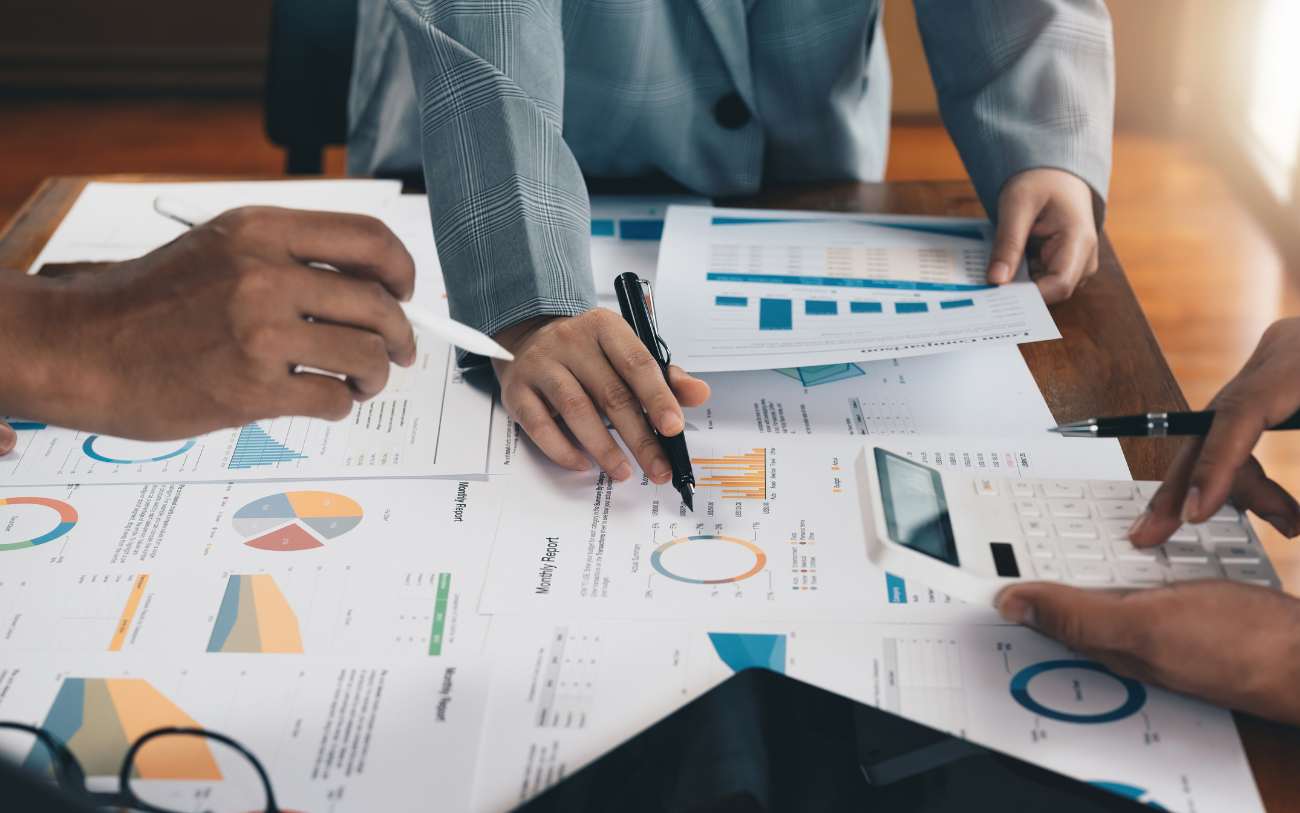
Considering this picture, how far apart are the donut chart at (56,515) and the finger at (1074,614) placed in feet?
1.82

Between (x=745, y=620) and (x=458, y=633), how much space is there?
16 centimetres

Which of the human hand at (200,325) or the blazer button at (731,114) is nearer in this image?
the human hand at (200,325)

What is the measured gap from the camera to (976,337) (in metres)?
0.85

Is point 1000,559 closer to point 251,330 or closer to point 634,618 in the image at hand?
point 634,618

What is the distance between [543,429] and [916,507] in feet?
0.83

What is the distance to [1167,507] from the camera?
630 mm

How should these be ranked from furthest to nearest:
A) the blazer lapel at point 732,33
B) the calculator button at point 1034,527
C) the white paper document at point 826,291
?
the blazer lapel at point 732,33
the white paper document at point 826,291
the calculator button at point 1034,527

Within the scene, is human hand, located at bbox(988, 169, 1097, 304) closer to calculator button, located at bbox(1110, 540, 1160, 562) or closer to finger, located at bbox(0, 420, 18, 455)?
calculator button, located at bbox(1110, 540, 1160, 562)

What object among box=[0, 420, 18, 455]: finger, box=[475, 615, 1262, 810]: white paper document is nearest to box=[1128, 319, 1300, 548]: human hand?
box=[475, 615, 1262, 810]: white paper document

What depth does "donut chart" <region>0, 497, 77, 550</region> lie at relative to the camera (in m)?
0.70

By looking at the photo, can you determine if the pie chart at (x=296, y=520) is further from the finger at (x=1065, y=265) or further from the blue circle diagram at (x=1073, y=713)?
the finger at (x=1065, y=265)

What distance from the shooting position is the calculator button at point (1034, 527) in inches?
25.0

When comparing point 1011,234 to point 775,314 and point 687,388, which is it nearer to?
point 775,314

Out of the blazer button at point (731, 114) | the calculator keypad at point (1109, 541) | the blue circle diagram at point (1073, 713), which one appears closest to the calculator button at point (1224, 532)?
the calculator keypad at point (1109, 541)
